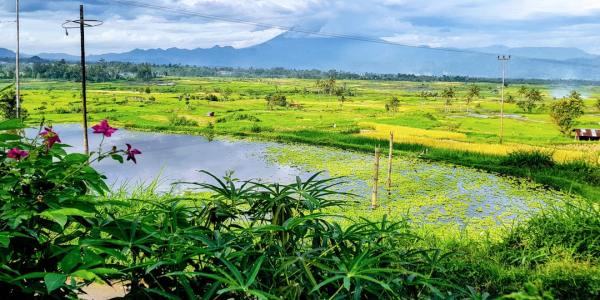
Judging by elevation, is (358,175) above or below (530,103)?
below

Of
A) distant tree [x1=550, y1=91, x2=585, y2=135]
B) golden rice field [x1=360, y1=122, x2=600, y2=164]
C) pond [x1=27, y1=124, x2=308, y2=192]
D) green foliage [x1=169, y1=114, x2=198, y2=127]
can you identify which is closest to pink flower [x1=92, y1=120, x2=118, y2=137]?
pond [x1=27, y1=124, x2=308, y2=192]

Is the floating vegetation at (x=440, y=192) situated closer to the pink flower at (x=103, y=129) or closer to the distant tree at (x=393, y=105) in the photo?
the pink flower at (x=103, y=129)

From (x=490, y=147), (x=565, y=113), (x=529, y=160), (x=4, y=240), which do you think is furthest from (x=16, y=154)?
(x=565, y=113)

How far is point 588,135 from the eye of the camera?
870 inches

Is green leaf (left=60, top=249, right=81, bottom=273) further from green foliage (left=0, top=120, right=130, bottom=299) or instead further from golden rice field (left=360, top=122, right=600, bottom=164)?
golden rice field (left=360, top=122, right=600, bottom=164)

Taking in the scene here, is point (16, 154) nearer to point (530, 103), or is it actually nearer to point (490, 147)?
point (490, 147)

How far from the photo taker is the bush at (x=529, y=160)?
11.7 m

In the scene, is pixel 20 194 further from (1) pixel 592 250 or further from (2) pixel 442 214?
(2) pixel 442 214

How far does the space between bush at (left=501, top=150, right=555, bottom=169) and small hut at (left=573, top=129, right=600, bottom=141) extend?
38.5 feet

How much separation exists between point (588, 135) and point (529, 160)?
41.1 feet

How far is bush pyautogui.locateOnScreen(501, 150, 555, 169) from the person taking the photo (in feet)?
38.5

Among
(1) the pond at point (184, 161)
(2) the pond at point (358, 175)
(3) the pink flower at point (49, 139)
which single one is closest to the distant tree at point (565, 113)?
(2) the pond at point (358, 175)

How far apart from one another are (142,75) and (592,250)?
163ft

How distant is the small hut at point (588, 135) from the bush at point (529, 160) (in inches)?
462
